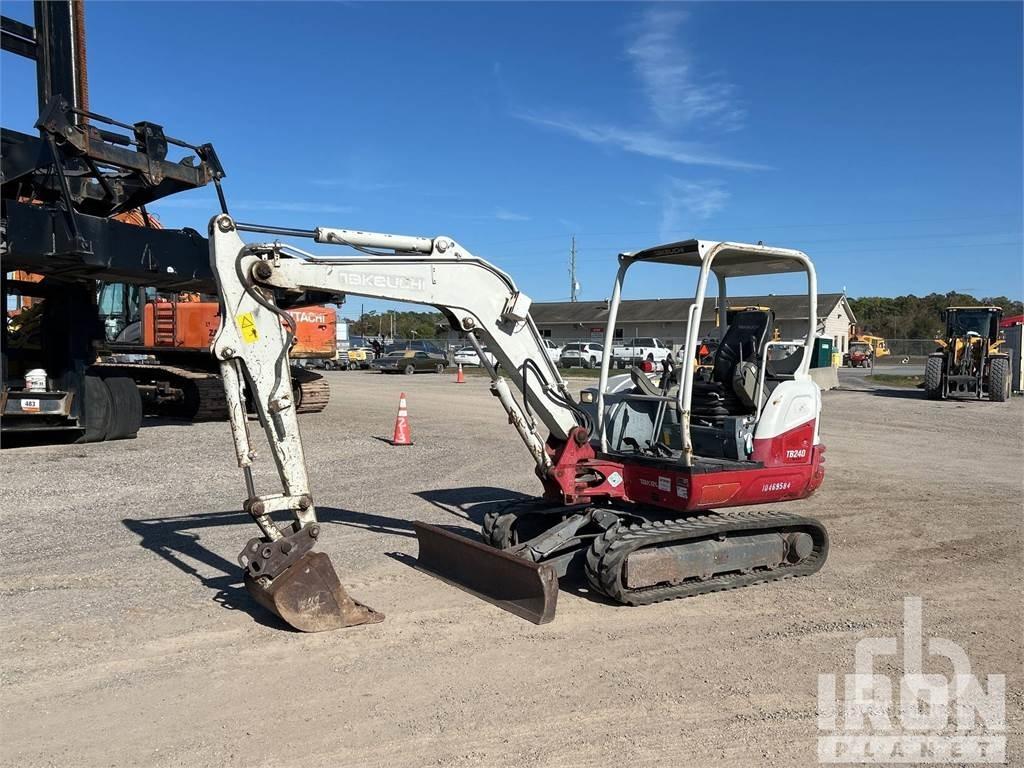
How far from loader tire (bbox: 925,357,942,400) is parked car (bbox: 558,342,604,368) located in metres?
22.6

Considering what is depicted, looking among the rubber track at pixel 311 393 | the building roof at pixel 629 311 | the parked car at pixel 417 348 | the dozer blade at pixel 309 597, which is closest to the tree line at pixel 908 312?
the building roof at pixel 629 311

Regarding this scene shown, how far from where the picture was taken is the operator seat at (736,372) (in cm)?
714

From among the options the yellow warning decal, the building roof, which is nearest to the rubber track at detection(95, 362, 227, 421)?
the yellow warning decal

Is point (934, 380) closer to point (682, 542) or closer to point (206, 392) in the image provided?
point (206, 392)

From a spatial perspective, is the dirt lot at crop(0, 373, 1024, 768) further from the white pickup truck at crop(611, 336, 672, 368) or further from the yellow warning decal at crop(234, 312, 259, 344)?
the white pickup truck at crop(611, 336, 672, 368)

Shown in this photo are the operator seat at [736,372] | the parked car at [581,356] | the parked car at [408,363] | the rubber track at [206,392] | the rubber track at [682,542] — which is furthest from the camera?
the parked car at [581,356]

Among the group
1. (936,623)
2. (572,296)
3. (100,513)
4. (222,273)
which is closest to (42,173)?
(100,513)

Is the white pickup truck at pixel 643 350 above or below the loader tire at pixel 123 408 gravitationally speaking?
above

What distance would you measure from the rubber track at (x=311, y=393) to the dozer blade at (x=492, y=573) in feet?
36.4

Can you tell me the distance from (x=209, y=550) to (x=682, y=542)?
3.96 m

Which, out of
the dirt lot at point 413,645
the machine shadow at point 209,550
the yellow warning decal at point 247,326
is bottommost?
the dirt lot at point 413,645

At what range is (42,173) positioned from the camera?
451 inches

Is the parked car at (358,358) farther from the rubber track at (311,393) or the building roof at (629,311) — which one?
the rubber track at (311,393)

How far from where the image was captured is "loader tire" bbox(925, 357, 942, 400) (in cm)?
2373
